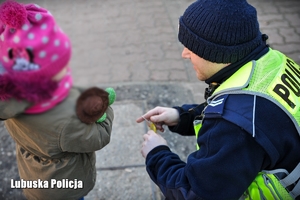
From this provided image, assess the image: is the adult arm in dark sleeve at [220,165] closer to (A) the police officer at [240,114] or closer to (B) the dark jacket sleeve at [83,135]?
(A) the police officer at [240,114]

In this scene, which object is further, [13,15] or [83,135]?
[83,135]

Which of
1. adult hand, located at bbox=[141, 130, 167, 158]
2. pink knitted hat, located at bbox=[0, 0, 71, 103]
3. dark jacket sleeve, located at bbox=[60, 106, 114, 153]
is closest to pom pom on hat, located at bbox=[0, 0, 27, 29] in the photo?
pink knitted hat, located at bbox=[0, 0, 71, 103]

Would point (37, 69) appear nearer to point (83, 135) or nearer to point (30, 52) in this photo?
point (30, 52)

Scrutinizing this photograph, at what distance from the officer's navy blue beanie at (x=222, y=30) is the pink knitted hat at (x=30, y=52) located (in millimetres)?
693

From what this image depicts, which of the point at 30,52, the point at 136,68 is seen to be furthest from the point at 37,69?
the point at 136,68

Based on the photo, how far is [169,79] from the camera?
3209 millimetres

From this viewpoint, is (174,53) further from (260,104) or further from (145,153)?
(260,104)

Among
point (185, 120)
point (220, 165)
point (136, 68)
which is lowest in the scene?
point (136, 68)

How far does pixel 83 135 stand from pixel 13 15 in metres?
0.42

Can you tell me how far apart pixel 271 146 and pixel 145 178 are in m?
1.39

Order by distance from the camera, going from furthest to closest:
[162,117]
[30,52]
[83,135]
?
[162,117]
[83,135]
[30,52]

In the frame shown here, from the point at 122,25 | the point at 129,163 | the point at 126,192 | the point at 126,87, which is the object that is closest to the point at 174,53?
the point at 126,87

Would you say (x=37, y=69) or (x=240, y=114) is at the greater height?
(x=37, y=69)

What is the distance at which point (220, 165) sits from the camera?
1126 mm
